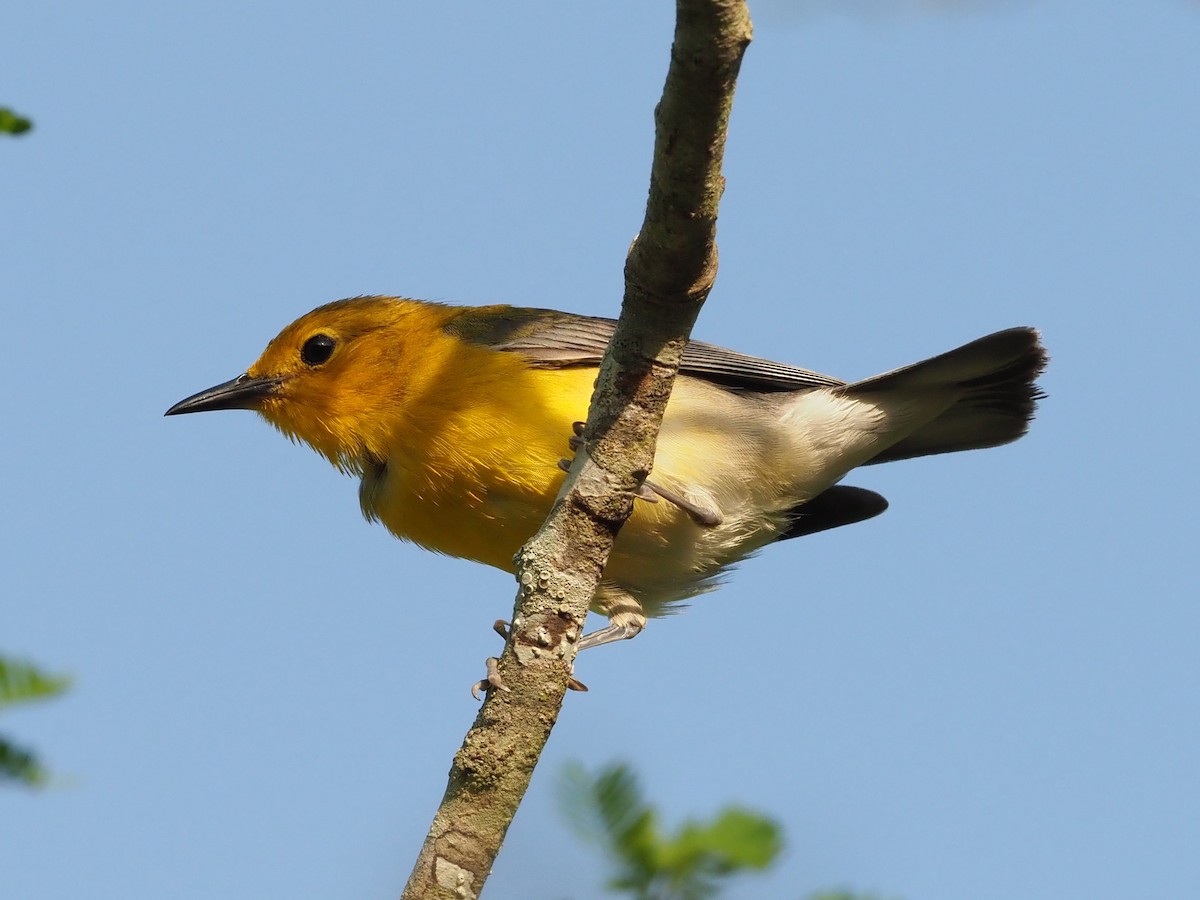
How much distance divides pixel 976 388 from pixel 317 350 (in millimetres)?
3426

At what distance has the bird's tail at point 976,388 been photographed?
20.5 feet

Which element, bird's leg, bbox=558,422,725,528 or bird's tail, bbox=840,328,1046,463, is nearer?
bird's leg, bbox=558,422,725,528

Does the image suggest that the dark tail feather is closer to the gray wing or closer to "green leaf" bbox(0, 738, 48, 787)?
the gray wing

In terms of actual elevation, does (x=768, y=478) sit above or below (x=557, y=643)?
above

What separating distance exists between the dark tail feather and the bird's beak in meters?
2.90

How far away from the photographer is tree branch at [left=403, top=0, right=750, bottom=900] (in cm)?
352

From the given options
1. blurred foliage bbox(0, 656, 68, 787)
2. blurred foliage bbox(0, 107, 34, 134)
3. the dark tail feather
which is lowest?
blurred foliage bbox(0, 656, 68, 787)

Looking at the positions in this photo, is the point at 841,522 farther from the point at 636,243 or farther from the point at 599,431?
the point at 636,243

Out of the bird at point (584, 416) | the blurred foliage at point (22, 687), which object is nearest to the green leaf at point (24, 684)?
the blurred foliage at point (22, 687)

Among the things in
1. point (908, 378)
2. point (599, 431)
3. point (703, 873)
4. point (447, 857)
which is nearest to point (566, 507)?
point (599, 431)

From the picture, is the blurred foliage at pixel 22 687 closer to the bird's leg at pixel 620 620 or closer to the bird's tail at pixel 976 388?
the bird's leg at pixel 620 620

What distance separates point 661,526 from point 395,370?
1646 millimetres

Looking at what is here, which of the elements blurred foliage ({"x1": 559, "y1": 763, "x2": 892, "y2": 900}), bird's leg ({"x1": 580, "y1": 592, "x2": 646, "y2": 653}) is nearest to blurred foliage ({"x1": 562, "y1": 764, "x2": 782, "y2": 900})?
blurred foliage ({"x1": 559, "y1": 763, "x2": 892, "y2": 900})

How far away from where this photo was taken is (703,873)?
3016 millimetres
